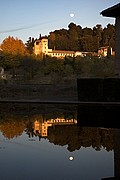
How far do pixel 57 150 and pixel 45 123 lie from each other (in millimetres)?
4242

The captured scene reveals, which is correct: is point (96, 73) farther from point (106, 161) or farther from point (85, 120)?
point (106, 161)

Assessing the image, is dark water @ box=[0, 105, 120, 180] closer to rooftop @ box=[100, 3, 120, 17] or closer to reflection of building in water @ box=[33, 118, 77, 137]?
reflection of building in water @ box=[33, 118, 77, 137]

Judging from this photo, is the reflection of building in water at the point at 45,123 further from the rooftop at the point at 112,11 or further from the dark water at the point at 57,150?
the rooftop at the point at 112,11

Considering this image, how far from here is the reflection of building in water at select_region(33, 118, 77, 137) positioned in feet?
34.1

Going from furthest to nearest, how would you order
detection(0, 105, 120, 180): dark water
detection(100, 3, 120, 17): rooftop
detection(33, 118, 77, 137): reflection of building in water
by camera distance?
detection(100, 3, 120, 17): rooftop
detection(33, 118, 77, 137): reflection of building in water
detection(0, 105, 120, 180): dark water

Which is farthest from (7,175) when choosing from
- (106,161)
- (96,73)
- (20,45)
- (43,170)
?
(20,45)

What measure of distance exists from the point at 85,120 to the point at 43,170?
251 inches

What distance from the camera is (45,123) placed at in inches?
470

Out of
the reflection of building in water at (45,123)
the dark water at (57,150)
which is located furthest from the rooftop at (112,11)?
the reflection of building in water at (45,123)

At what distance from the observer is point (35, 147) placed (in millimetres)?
8109

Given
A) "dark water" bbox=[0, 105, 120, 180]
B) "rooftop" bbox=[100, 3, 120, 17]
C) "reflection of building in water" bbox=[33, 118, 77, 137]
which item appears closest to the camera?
"dark water" bbox=[0, 105, 120, 180]

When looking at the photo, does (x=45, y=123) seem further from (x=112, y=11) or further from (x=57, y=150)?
(x=112, y=11)

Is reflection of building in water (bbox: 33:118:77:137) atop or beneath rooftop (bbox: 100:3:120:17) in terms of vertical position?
beneath

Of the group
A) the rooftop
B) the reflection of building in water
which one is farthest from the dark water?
the rooftop
